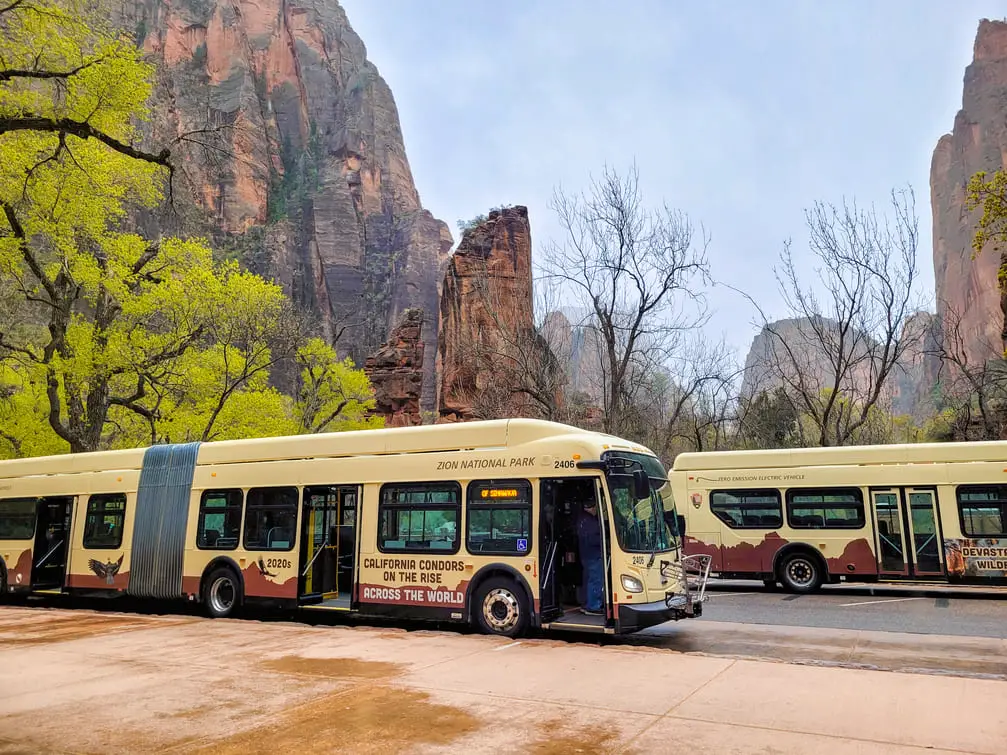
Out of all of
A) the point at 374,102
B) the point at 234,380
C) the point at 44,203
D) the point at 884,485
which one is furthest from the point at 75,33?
the point at 374,102

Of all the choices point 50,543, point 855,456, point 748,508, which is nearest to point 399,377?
point 50,543

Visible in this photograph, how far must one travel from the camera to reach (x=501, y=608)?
10.1 m

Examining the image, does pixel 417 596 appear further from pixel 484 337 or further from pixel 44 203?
pixel 484 337

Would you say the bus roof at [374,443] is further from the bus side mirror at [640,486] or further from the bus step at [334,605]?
the bus step at [334,605]

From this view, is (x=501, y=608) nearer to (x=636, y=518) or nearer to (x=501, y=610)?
(x=501, y=610)

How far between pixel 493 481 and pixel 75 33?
10.7 metres

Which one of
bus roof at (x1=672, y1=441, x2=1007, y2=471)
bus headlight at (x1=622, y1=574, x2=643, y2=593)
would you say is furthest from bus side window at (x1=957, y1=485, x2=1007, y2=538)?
bus headlight at (x1=622, y1=574, x2=643, y2=593)

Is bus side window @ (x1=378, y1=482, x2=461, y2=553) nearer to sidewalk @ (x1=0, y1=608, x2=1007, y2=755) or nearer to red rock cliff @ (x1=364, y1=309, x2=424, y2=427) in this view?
sidewalk @ (x1=0, y1=608, x2=1007, y2=755)

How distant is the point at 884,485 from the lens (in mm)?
15289

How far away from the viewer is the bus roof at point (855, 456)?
14688mm

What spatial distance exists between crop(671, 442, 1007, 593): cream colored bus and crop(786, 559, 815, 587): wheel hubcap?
23mm

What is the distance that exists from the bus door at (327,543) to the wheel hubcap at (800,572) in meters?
10.1

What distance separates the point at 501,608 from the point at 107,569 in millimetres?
9398

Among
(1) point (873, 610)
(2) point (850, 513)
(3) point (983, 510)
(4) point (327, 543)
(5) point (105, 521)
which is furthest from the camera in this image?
(2) point (850, 513)
